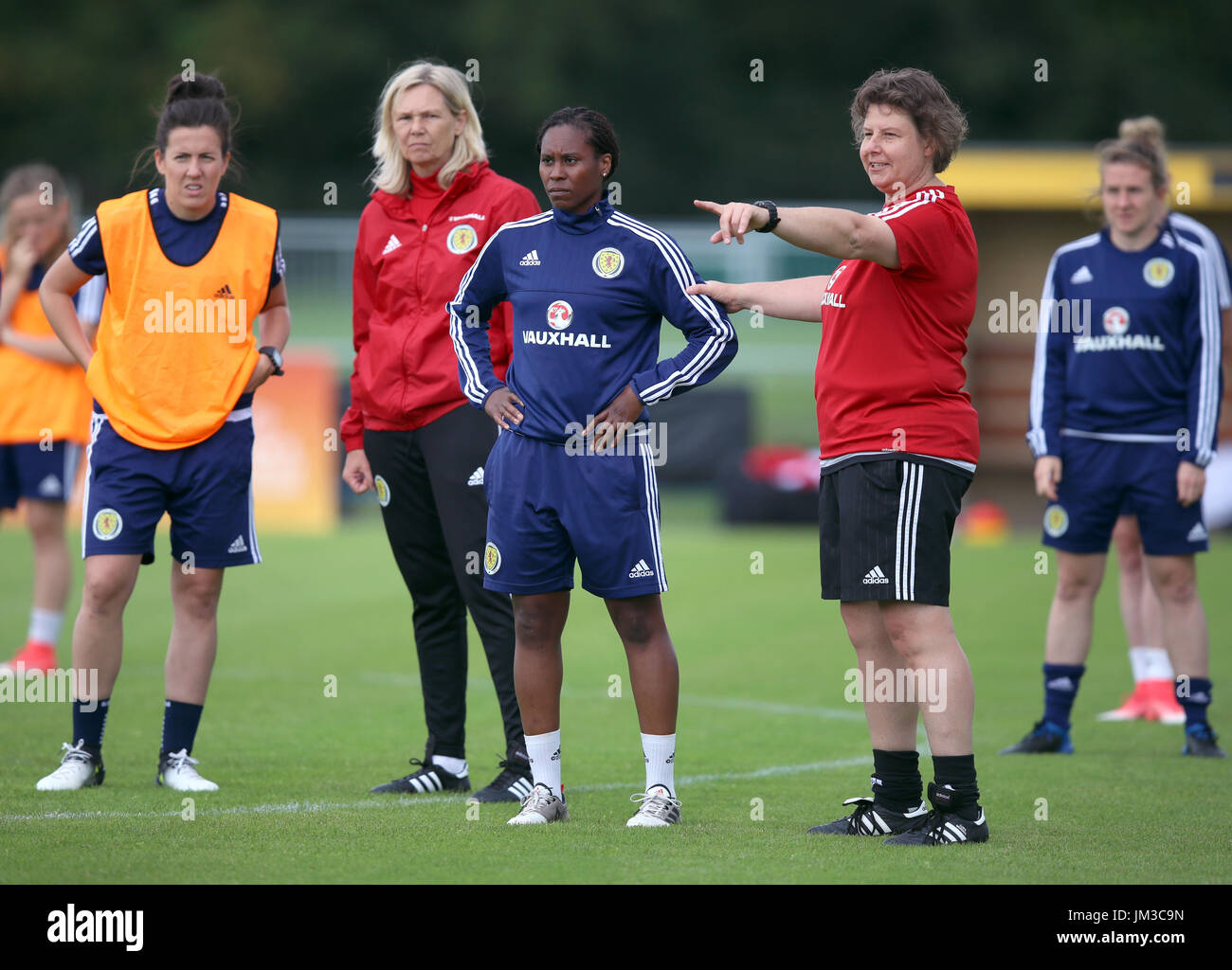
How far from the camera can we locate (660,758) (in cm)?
539

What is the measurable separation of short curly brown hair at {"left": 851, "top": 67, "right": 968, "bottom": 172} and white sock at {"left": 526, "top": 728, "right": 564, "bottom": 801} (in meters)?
2.17

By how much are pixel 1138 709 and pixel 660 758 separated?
3.81 metres

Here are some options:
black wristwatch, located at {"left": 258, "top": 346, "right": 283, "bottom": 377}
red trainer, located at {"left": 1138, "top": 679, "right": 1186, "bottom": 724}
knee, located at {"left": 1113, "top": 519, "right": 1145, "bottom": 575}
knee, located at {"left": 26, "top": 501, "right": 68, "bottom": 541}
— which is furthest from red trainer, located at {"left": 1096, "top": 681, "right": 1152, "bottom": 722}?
knee, located at {"left": 26, "top": 501, "right": 68, "bottom": 541}

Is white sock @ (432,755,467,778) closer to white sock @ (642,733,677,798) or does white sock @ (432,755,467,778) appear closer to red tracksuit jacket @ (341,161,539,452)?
white sock @ (642,733,677,798)

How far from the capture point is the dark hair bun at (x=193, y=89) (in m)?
6.11

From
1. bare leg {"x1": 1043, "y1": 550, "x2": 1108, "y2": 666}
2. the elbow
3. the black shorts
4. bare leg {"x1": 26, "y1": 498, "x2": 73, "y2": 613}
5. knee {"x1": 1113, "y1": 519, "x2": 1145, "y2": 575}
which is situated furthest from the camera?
bare leg {"x1": 26, "y1": 498, "x2": 73, "y2": 613}

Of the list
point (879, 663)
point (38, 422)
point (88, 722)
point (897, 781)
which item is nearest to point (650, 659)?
point (879, 663)

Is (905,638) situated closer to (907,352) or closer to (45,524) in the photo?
(907,352)

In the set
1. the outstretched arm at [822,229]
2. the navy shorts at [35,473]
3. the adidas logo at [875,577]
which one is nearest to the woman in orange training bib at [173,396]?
the outstretched arm at [822,229]

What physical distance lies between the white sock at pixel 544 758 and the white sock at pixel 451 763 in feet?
2.50

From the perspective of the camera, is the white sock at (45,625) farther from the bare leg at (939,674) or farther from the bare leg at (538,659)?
the bare leg at (939,674)

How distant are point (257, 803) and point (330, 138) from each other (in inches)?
1516

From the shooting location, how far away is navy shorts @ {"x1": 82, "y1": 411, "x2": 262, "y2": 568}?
5.98 m

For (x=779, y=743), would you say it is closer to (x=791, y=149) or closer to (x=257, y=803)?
(x=257, y=803)
